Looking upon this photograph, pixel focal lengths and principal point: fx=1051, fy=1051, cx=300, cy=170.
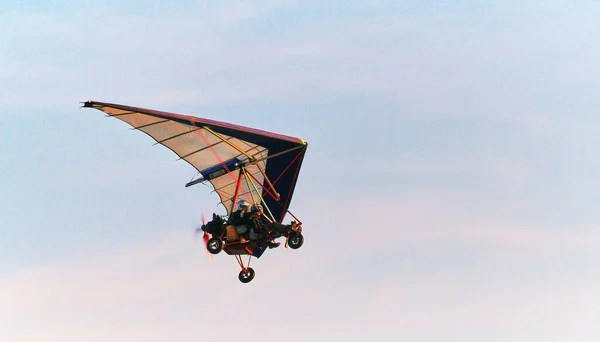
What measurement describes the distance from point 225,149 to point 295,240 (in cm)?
547

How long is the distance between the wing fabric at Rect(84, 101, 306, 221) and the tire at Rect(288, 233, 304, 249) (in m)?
3.23

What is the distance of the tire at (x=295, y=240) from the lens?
3894 centimetres

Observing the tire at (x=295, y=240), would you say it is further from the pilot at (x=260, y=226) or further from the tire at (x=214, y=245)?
the tire at (x=214, y=245)

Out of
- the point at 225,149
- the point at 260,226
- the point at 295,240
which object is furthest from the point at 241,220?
the point at 225,149

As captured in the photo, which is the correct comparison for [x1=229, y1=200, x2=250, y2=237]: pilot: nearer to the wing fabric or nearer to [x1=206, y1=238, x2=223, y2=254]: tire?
[x1=206, y1=238, x2=223, y2=254]: tire

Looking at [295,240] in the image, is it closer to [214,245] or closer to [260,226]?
[260,226]

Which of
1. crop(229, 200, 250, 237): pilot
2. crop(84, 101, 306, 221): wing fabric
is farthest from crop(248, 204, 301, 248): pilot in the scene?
crop(84, 101, 306, 221): wing fabric

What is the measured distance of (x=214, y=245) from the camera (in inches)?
1532

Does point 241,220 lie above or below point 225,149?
below

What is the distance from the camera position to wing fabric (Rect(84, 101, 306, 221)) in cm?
3947

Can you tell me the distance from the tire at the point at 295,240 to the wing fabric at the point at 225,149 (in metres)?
3.23

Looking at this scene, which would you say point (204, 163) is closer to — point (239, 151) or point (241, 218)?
point (239, 151)

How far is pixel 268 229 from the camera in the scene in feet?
127

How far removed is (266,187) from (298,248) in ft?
18.0
